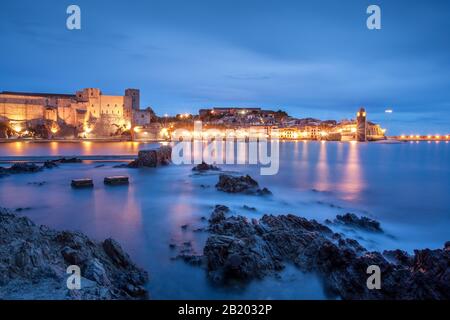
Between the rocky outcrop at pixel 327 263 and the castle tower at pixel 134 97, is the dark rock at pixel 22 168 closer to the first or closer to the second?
the rocky outcrop at pixel 327 263

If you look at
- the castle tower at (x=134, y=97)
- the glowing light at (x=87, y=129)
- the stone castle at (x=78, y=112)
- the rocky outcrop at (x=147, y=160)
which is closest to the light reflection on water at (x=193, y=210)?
the rocky outcrop at (x=147, y=160)

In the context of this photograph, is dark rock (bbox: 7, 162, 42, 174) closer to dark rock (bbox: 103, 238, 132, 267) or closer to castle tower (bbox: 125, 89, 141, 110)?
dark rock (bbox: 103, 238, 132, 267)

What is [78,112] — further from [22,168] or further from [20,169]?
[20,169]

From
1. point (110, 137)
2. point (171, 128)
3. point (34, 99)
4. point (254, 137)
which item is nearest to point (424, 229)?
point (110, 137)

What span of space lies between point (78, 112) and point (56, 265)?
64267 mm

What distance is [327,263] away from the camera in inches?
203

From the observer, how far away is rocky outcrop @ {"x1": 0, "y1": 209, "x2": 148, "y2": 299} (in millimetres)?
3607

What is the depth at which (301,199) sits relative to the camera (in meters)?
12.7

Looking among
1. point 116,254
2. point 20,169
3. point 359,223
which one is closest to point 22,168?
point 20,169

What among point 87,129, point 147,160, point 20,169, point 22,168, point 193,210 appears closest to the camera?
point 193,210

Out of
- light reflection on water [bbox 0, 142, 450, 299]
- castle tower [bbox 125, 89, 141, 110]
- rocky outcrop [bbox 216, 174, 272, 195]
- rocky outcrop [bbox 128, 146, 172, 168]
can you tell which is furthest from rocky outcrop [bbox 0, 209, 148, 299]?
castle tower [bbox 125, 89, 141, 110]

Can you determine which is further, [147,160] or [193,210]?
[147,160]
